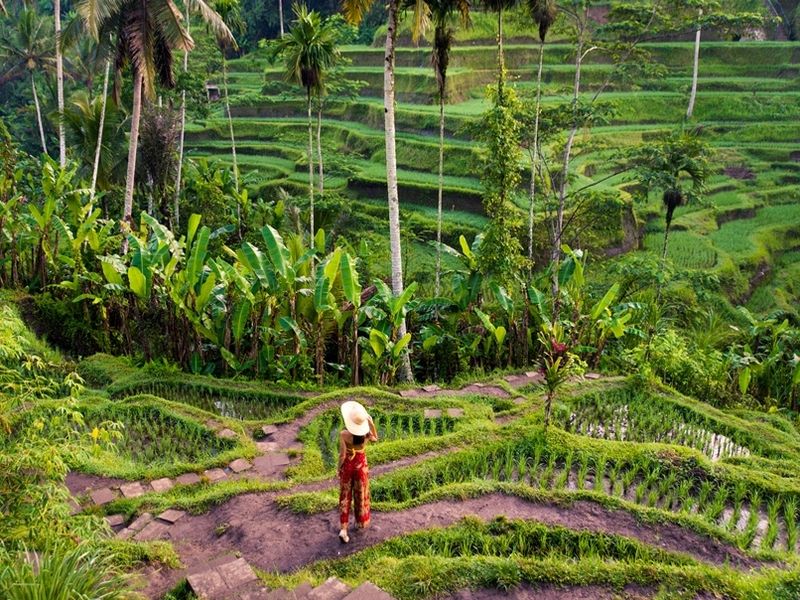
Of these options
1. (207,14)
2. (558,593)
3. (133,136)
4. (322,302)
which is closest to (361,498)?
(558,593)

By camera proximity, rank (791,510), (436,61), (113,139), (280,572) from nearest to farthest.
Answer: (280,572) < (791,510) < (436,61) < (113,139)

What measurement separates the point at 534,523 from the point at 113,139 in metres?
14.7

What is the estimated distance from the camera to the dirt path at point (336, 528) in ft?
19.6

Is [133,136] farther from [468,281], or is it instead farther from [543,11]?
[543,11]

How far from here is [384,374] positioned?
1025cm

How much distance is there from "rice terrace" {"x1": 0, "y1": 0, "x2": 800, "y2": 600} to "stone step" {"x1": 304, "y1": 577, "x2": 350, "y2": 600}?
0.06ft

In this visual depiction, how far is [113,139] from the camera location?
16844mm

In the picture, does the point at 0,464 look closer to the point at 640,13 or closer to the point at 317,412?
the point at 317,412

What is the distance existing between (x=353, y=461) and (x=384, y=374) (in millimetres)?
4429

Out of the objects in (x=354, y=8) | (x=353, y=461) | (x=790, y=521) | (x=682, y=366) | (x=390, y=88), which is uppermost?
(x=354, y=8)

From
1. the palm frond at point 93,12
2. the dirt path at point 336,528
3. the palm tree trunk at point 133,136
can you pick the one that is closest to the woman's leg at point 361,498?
the dirt path at point 336,528

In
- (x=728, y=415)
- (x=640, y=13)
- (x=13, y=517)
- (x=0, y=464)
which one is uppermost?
(x=640, y=13)

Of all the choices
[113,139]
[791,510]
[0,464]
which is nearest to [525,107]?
[791,510]

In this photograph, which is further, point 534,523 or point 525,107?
point 525,107
